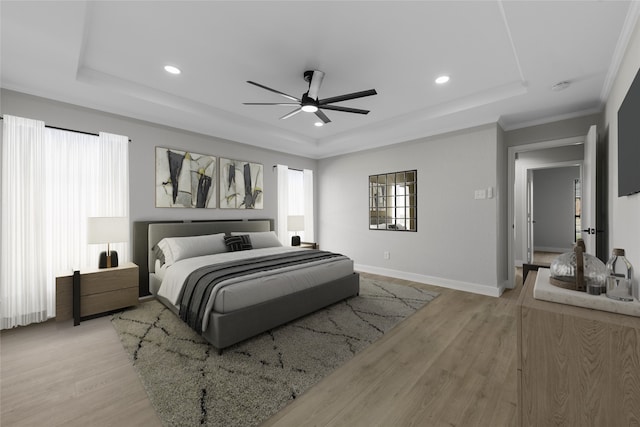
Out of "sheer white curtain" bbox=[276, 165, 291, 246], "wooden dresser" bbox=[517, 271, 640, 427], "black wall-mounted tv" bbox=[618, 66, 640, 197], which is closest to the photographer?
"wooden dresser" bbox=[517, 271, 640, 427]

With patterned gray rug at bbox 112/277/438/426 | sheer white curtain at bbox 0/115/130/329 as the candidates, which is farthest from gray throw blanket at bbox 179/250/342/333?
sheer white curtain at bbox 0/115/130/329

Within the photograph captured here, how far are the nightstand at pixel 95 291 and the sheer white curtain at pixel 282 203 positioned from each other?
260cm

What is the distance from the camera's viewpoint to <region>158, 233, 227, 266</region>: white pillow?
3444mm

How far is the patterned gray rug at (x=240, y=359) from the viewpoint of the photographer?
5.53 ft

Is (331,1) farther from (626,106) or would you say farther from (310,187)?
(310,187)

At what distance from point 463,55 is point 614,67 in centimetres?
130

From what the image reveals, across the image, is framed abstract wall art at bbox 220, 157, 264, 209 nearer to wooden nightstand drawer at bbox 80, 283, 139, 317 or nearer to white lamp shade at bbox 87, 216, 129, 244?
white lamp shade at bbox 87, 216, 129, 244

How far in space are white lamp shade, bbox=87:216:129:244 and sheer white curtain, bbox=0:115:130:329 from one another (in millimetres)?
360

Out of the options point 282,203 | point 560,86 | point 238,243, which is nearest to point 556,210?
point 560,86

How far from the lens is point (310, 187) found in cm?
603

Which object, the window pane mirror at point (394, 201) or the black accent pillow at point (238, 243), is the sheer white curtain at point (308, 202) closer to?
the window pane mirror at point (394, 201)

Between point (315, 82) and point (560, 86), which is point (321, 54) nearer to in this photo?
point (315, 82)

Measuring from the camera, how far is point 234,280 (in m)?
2.49

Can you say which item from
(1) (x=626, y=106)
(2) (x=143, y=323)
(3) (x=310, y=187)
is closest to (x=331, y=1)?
(1) (x=626, y=106)
